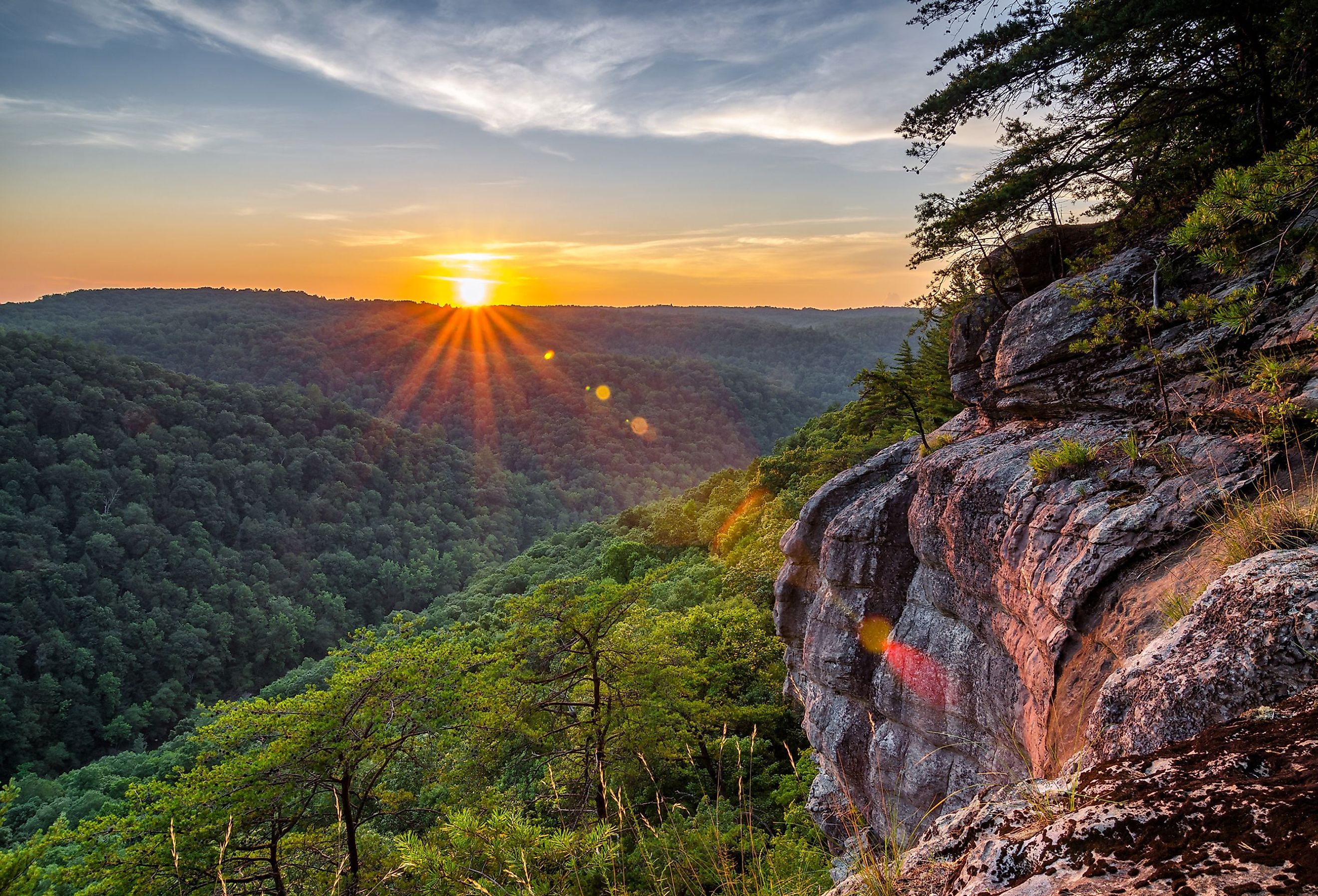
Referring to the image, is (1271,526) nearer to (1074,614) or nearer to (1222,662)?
(1222,662)

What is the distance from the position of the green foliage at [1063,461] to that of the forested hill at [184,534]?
67914 millimetres

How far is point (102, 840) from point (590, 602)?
27.1ft

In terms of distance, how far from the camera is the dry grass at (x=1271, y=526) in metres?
2.96

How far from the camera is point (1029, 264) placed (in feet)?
29.2

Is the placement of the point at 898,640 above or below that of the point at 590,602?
above

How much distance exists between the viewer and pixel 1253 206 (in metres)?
4.63

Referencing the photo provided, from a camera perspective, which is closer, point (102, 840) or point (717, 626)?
point (102, 840)

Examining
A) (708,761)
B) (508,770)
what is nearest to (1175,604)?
(708,761)

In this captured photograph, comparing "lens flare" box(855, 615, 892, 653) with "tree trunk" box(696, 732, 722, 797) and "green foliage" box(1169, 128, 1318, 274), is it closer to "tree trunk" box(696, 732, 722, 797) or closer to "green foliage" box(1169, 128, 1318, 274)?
"green foliage" box(1169, 128, 1318, 274)

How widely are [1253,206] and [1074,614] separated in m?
3.27

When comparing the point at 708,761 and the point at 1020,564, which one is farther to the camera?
the point at 708,761

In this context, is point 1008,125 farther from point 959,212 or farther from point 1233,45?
point 1233,45

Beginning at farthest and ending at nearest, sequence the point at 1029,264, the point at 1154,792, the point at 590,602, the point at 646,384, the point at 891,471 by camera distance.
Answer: the point at 646,384 → the point at 590,602 → the point at 891,471 → the point at 1029,264 → the point at 1154,792

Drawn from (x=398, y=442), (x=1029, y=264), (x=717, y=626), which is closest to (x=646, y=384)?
(x=398, y=442)
